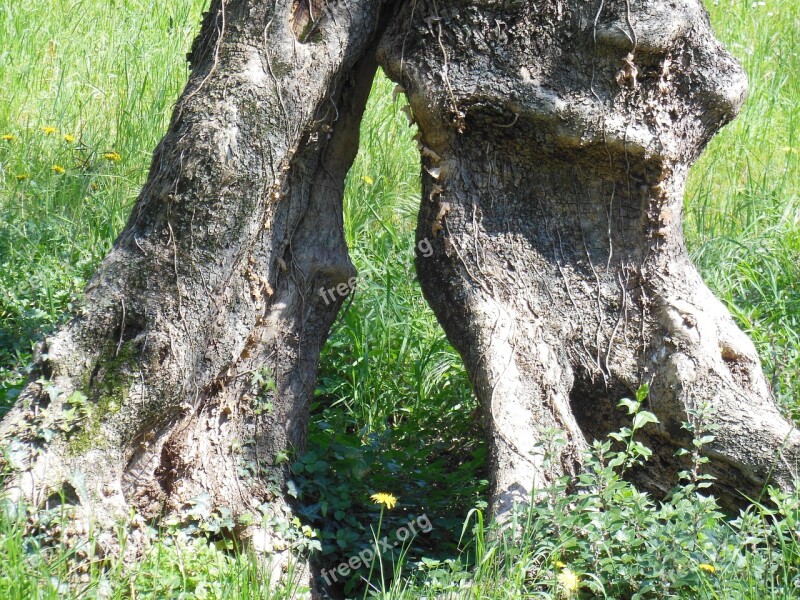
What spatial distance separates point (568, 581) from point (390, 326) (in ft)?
6.79

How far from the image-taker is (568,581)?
255 centimetres

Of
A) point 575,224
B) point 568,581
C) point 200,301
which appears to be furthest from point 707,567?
point 200,301

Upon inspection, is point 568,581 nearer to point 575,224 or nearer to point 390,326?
point 575,224

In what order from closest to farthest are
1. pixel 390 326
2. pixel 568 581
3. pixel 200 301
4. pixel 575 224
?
pixel 568 581, pixel 200 301, pixel 575 224, pixel 390 326

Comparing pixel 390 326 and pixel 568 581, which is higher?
pixel 390 326

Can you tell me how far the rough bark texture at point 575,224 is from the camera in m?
3.04

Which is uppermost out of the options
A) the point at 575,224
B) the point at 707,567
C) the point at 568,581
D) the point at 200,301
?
the point at 575,224

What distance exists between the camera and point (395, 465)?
3.55 m

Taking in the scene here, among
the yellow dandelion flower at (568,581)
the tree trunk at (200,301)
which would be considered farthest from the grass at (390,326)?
the tree trunk at (200,301)

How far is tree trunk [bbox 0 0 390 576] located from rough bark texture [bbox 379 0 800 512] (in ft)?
1.32

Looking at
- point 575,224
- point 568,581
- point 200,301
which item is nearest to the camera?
point 568,581

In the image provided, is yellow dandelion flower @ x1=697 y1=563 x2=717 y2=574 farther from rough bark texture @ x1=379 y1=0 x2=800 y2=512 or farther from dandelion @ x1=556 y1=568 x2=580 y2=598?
rough bark texture @ x1=379 y1=0 x2=800 y2=512

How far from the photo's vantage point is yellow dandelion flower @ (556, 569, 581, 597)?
8.35 ft

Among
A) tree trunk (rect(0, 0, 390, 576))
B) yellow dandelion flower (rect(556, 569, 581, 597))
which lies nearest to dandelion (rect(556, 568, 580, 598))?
yellow dandelion flower (rect(556, 569, 581, 597))
